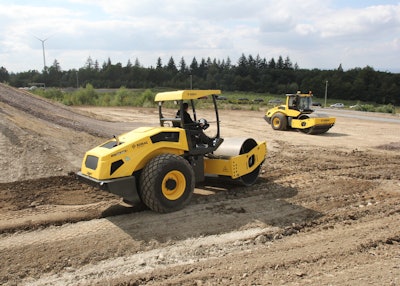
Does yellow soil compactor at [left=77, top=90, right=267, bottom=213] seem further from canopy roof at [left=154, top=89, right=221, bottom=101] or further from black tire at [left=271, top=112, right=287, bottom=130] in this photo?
black tire at [left=271, top=112, right=287, bottom=130]

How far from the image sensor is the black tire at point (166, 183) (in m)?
5.94

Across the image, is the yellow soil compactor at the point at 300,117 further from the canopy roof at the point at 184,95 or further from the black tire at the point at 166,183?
the black tire at the point at 166,183

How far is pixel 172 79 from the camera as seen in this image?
4156 inches

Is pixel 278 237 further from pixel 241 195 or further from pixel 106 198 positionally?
pixel 106 198

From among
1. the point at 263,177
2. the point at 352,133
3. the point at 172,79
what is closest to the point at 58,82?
the point at 172,79

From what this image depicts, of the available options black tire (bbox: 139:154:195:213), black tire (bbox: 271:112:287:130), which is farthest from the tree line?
black tire (bbox: 139:154:195:213)

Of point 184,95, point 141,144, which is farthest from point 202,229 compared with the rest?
point 184,95

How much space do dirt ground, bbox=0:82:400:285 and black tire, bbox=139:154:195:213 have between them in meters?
0.21

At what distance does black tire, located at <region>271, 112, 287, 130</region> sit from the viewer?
61.4 ft

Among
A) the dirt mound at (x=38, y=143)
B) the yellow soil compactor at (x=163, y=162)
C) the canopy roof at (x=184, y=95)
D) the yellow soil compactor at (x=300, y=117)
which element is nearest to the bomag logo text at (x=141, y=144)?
the yellow soil compactor at (x=163, y=162)

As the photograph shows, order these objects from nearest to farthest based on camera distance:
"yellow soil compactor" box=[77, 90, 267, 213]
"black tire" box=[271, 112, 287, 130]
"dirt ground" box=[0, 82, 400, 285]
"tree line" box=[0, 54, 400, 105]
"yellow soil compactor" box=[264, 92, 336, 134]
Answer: "dirt ground" box=[0, 82, 400, 285] → "yellow soil compactor" box=[77, 90, 267, 213] → "yellow soil compactor" box=[264, 92, 336, 134] → "black tire" box=[271, 112, 287, 130] → "tree line" box=[0, 54, 400, 105]

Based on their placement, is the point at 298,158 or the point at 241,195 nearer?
the point at 241,195

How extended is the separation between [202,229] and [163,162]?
3.97ft

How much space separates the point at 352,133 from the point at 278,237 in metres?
15.0
